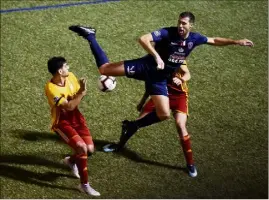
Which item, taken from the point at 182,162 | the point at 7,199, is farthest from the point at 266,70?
the point at 7,199

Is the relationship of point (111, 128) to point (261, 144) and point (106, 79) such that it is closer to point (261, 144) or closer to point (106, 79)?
point (106, 79)

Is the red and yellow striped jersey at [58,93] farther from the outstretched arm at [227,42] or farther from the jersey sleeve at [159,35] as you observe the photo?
the outstretched arm at [227,42]

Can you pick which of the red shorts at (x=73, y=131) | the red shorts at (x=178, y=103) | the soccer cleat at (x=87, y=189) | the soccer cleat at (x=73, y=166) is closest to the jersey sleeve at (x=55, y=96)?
the red shorts at (x=73, y=131)

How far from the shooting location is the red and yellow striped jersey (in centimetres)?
689

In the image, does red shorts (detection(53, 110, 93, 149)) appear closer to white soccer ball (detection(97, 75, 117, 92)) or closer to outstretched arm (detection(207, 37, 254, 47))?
white soccer ball (detection(97, 75, 117, 92))

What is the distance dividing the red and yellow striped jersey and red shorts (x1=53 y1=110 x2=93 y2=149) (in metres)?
0.10

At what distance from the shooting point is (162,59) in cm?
741

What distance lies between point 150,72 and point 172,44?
525 mm

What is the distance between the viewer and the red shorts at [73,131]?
7.07 meters

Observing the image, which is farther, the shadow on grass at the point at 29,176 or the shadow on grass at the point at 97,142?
the shadow on grass at the point at 97,142

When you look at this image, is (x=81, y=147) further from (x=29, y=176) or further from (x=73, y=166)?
(x=29, y=176)

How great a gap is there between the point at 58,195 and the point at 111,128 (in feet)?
5.54

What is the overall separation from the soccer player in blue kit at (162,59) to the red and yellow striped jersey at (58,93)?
1.89 ft

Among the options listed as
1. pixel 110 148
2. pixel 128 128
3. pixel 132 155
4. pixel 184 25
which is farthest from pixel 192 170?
pixel 184 25
